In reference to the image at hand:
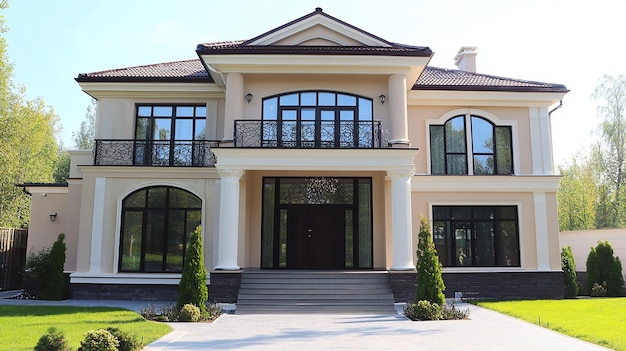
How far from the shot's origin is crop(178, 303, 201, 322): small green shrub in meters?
10.9

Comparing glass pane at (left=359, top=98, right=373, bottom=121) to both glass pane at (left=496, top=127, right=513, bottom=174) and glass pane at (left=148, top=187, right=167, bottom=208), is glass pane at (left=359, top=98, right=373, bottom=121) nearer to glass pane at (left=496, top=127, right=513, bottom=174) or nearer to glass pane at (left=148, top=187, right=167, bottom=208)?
glass pane at (left=496, top=127, right=513, bottom=174)

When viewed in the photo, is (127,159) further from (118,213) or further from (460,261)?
(460,261)

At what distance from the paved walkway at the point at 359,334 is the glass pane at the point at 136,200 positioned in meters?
5.36

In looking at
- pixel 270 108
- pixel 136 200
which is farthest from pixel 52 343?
pixel 270 108

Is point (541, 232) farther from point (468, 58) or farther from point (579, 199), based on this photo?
point (579, 199)

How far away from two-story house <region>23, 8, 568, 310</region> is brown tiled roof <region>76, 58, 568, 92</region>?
0.07m

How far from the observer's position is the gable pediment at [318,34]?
598 inches

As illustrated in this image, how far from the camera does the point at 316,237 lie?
52.5ft

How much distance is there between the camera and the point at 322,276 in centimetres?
1429

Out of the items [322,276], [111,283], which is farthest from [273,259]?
[111,283]

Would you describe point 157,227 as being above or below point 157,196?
below

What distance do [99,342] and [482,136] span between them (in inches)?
539

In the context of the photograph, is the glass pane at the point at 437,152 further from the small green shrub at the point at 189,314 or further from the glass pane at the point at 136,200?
the glass pane at the point at 136,200

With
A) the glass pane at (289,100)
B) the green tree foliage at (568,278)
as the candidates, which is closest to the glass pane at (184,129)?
the glass pane at (289,100)
